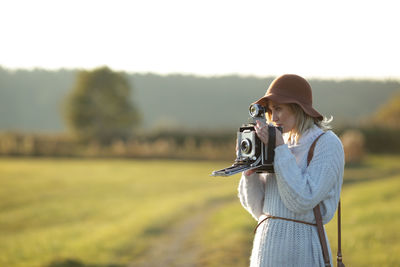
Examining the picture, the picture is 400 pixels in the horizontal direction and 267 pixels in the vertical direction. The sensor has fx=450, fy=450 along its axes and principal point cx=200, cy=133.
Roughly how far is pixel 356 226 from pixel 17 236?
8.55 metres

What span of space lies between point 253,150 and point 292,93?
47cm

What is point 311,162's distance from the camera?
2.88 metres

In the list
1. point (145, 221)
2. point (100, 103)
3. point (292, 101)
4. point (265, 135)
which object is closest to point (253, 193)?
point (265, 135)

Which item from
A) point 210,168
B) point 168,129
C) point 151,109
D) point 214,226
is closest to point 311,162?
point 214,226

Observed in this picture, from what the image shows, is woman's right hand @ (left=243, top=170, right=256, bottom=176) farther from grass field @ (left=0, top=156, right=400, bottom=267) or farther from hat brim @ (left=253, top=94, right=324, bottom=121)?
grass field @ (left=0, top=156, right=400, bottom=267)

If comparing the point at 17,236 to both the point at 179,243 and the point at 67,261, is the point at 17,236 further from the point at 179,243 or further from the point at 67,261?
the point at 179,243

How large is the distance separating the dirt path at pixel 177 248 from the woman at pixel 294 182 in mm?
5280

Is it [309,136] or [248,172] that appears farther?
[248,172]

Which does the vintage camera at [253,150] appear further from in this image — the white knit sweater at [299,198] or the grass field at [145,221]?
the grass field at [145,221]

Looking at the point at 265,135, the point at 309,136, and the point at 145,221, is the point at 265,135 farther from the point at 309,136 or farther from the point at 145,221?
the point at 145,221

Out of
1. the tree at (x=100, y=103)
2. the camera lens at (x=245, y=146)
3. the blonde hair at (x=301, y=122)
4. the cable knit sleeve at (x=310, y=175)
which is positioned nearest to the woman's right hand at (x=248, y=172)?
the camera lens at (x=245, y=146)

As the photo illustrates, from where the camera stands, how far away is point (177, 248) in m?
9.25

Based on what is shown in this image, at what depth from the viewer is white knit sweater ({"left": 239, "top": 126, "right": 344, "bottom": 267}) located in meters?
2.80

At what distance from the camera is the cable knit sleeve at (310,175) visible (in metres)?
2.79
